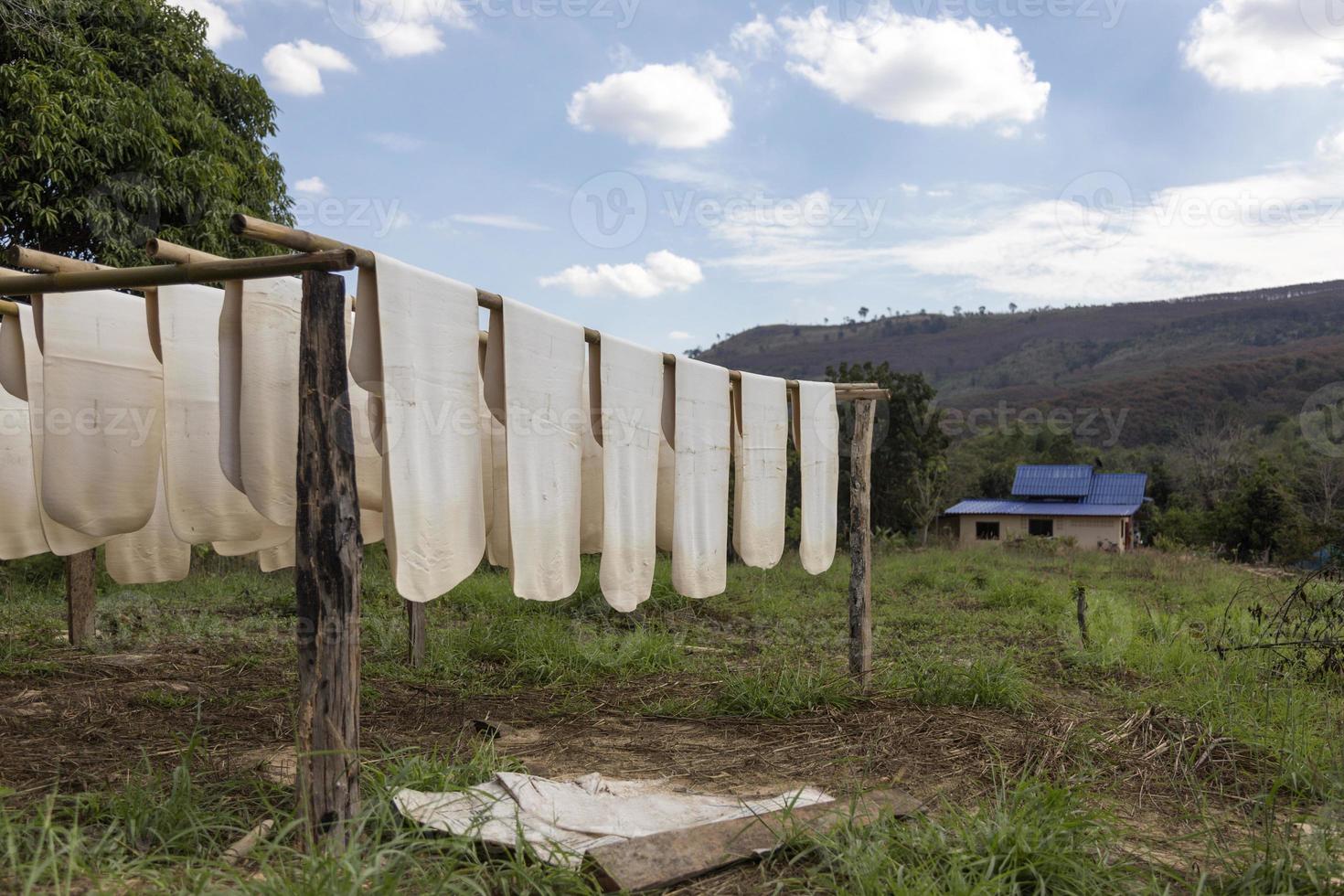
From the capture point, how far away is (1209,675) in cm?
489

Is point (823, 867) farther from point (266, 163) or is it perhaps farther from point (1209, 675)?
point (266, 163)

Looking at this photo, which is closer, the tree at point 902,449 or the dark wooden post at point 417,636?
the dark wooden post at point 417,636

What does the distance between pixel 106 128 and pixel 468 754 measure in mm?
7356

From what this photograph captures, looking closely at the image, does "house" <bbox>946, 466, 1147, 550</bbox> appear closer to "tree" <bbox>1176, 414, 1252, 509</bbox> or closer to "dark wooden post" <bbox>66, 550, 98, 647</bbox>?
"tree" <bbox>1176, 414, 1252, 509</bbox>

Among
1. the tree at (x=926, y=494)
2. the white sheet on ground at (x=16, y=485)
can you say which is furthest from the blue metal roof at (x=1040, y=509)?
the white sheet on ground at (x=16, y=485)

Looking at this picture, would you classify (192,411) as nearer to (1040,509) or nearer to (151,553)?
(151,553)

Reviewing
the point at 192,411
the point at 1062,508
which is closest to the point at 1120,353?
the point at 1062,508

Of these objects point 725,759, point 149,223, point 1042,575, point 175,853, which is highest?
point 149,223

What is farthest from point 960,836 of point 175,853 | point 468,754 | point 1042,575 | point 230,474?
point 1042,575

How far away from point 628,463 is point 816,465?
1469 mm

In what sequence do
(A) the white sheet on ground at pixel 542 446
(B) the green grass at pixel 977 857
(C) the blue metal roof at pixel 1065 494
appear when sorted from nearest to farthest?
1. (B) the green grass at pixel 977 857
2. (A) the white sheet on ground at pixel 542 446
3. (C) the blue metal roof at pixel 1065 494

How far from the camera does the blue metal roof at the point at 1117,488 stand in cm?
2594

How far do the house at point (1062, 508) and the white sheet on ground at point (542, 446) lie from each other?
78.4ft

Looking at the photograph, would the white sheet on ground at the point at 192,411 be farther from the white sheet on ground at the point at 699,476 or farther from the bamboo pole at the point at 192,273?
the white sheet on ground at the point at 699,476
